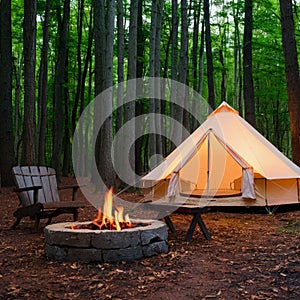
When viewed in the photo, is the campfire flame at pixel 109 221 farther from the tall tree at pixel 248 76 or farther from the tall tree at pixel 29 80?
the tall tree at pixel 248 76

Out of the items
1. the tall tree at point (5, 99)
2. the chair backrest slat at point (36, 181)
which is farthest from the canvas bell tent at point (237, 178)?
the tall tree at point (5, 99)

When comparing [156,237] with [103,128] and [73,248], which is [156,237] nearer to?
[73,248]

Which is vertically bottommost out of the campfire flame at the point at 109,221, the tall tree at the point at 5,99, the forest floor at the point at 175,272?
the forest floor at the point at 175,272

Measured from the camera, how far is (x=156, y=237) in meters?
3.96

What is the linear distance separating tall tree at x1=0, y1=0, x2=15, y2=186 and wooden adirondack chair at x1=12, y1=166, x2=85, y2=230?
14.7 ft

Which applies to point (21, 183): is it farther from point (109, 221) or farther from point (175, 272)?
point (175, 272)

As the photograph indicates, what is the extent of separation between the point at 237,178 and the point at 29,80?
4770 millimetres

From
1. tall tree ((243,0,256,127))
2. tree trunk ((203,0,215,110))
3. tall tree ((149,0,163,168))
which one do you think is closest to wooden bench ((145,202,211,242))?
tall tree ((243,0,256,127))

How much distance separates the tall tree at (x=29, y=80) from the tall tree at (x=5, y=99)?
217 cm

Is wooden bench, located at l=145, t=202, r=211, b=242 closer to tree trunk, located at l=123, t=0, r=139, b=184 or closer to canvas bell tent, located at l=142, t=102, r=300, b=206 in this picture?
canvas bell tent, located at l=142, t=102, r=300, b=206

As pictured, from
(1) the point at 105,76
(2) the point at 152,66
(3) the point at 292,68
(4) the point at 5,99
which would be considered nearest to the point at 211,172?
(3) the point at 292,68

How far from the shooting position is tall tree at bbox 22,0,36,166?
26.4 ft

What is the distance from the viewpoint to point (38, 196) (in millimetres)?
5617

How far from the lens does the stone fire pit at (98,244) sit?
3707mm
